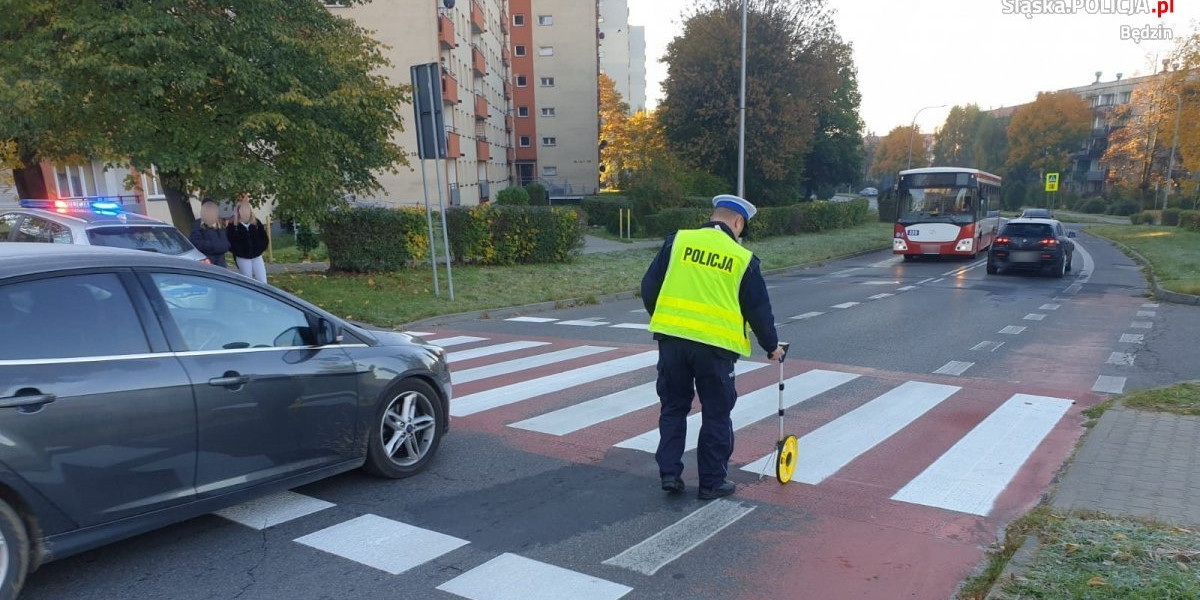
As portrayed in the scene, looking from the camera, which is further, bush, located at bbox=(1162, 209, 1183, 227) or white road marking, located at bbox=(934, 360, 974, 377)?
bush, located at bbox=(1162, 209, 1183, 227)

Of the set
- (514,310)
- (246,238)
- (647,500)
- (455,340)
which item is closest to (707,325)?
(647,500)

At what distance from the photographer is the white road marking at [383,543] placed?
12.2 feet

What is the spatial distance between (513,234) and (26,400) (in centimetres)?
1551

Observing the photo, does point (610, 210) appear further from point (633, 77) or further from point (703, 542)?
point (633, 77)

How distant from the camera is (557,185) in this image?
6147 centimetres

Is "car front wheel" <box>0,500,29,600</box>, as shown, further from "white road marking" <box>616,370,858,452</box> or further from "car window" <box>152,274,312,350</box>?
"white road marking" <box>616,370,858,452</box>

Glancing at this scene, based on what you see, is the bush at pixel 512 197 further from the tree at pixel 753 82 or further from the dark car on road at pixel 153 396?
the dark car on road at pixel 153 396

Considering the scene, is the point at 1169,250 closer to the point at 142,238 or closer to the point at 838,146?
the point at 142,238

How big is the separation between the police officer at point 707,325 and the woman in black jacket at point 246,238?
25.4 feet

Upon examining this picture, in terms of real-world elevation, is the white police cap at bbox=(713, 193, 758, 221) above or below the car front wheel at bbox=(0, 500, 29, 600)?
above

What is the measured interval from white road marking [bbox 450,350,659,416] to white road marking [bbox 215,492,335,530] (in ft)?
6.57

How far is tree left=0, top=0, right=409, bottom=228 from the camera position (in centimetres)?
1092

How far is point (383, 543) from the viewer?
3898 mm

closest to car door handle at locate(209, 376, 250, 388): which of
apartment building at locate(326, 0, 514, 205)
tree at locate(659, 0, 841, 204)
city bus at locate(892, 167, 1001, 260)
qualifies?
apartment building at locate(326, 0, 514, 205)
